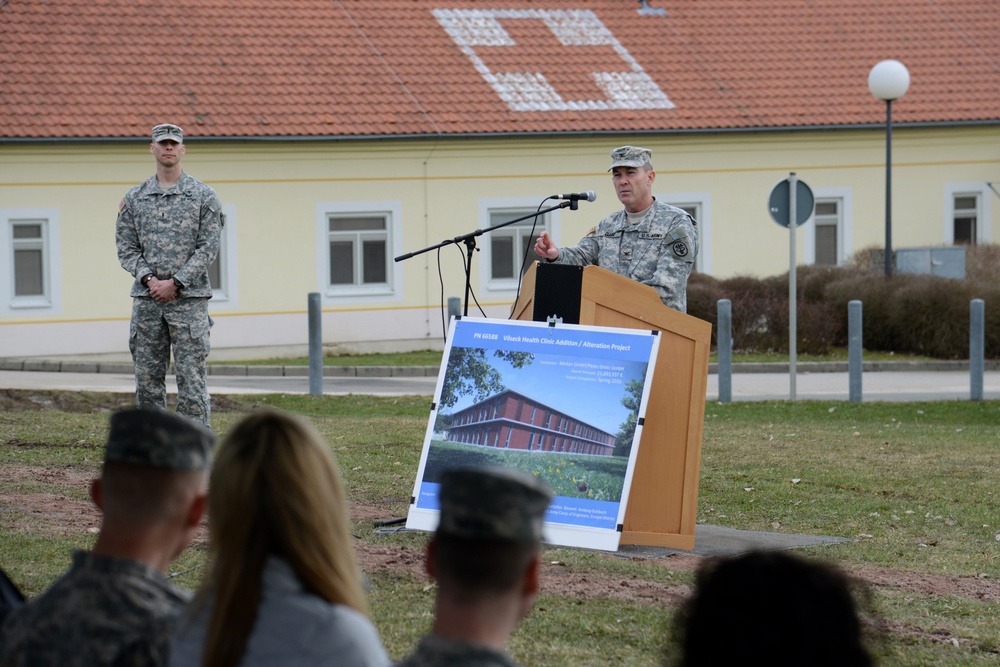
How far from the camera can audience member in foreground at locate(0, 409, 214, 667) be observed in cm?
295

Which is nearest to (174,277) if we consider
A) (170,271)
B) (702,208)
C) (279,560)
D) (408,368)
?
(170,271)

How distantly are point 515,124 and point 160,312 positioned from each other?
19.6 meters

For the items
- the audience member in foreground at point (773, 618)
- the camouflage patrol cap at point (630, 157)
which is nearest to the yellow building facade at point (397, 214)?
the camouflage patrol cap at point (630, 157)

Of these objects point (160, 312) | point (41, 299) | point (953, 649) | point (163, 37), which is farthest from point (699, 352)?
point (163, 37)

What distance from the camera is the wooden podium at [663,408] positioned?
7.53 m

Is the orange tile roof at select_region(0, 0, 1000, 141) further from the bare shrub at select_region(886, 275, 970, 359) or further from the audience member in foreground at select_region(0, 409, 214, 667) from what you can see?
the audience member in foreground at select_region(0, 409, 214, 667)

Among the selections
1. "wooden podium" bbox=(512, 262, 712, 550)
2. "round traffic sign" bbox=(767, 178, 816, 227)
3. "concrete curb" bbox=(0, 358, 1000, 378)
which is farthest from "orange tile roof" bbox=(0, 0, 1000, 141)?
"wooden podium" bbox=(512, 262, 712, 550)

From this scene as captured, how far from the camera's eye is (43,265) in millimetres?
25953

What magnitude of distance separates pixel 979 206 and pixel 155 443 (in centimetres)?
3134

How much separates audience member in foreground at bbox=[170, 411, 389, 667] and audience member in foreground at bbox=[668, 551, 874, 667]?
2.31 feet

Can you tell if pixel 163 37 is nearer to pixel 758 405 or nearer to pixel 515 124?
pixel 515 124

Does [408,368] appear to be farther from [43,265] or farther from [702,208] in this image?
[702,208]

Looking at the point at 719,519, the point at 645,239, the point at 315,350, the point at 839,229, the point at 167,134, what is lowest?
the point at 719,519

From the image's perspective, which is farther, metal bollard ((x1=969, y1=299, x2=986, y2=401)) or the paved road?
the paved road
